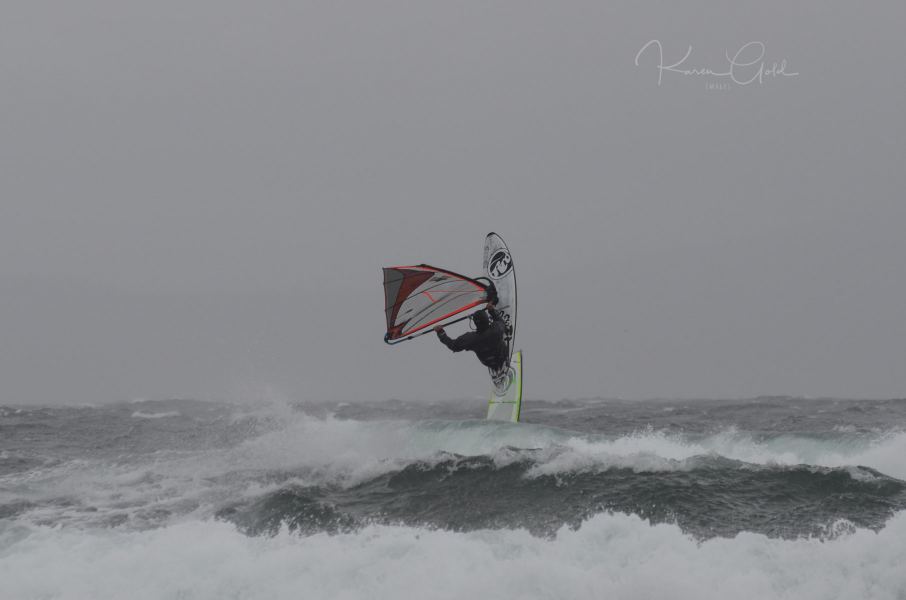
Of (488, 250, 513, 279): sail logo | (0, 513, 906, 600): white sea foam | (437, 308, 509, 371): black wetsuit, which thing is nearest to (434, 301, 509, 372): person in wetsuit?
(437, 308, 509, 371): black wetsuit

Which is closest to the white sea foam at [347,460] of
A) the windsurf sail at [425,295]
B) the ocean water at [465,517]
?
the ocean water at [465,517]

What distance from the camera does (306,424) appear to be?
17062 mm

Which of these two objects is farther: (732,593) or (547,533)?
(547,533)

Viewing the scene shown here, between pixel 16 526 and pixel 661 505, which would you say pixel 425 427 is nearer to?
pixel 661 505

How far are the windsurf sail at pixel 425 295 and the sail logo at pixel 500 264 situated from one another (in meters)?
3.20

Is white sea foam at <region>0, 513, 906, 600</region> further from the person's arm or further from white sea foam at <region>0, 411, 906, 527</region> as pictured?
the person's arm

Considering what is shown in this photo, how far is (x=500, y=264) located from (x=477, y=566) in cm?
891

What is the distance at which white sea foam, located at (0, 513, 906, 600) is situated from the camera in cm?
728

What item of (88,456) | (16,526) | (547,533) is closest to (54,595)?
(16,526)

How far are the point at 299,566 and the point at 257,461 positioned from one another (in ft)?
20.6

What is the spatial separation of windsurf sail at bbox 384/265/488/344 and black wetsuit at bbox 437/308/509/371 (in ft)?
1.34

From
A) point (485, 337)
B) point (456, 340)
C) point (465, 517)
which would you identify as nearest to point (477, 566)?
point (465, 517)

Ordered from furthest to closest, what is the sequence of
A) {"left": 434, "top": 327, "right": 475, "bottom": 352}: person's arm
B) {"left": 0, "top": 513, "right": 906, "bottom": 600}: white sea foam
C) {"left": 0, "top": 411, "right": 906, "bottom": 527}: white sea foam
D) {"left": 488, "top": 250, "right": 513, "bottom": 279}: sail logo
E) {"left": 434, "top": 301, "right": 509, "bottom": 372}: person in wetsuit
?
{"left": 488, "top": 250, "right": 513, "bottom": 279}: sail logo
{"left": 434, "top": 301, "right": 509, "bottom": 372}: person in wetsuit
{"left": 434, "top": 327, "right": 475, "bottom": 352}: person's arm
{"left": 0, "top": 411, "right": 906, "bottom": 527}: white sea foam
{"left": 0, "top": 513, "right": 906, "bottom": 600}: white sea foam

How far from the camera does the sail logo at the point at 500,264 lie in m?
15.6
